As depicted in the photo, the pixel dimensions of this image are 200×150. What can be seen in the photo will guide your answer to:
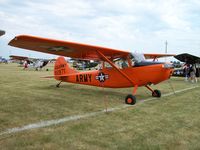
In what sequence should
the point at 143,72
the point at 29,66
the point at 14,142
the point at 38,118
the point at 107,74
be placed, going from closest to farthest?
the point at 14,142
the point at 38,118
the point at 143,72
the point at 107,74
the point at 29,66

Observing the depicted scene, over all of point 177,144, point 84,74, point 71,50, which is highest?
point 71,50

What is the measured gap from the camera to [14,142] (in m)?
4.49

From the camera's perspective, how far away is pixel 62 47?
9312 millimetres

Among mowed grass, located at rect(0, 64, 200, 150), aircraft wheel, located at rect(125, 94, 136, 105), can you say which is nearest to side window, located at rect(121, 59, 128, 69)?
aircraft wheel, located at rect(125, 94, 136, 105)

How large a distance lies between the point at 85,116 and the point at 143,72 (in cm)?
393

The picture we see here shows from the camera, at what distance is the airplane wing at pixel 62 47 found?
7.60 metres

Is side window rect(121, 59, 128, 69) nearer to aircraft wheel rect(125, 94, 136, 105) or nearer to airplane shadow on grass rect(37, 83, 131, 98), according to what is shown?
airplane shadow on grass rect(37, 83, 131, 98)

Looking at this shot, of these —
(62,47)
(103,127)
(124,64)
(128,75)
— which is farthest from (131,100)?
(103,127)

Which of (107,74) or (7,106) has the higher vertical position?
(107,74)

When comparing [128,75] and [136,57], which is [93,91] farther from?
[136,57]

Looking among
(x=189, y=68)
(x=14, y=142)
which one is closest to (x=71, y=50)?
(x=14, y=142)

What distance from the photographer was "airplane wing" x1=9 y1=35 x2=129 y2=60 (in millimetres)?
7598

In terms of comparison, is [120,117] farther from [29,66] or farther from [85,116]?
[29,66]

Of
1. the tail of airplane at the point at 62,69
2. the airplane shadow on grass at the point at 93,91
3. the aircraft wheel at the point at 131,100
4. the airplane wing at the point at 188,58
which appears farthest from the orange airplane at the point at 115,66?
the airplane wing at the point at 188,58
